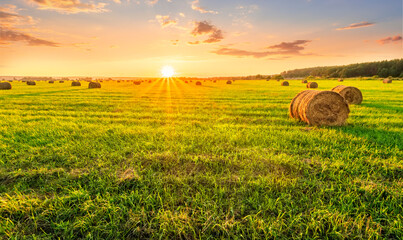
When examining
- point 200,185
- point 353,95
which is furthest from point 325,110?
point 353,95

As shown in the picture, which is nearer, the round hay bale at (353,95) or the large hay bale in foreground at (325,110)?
the large hay bale in foreground at (325,110)

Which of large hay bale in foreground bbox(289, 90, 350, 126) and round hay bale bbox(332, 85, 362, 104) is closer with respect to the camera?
large hay bale in foreground bbox(289, 90, 350, 126)

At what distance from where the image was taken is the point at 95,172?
169 inches

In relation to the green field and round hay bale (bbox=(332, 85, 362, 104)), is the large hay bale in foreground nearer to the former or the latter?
the green field

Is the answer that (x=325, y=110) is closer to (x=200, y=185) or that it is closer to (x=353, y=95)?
(x=200, y=185)

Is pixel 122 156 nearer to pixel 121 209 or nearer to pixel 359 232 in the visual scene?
pixel 121 209

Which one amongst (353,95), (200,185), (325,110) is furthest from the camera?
(353,95)

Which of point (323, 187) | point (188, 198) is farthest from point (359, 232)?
point (188, 198)

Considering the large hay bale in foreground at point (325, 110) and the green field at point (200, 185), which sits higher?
the large hay bale in foreground at point (325, 110)

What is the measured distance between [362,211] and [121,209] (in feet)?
13.4

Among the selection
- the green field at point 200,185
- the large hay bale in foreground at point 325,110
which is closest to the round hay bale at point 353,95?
the large hay bale in foreground at point 325,110

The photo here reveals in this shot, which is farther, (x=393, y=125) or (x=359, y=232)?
(x=393, y=125)

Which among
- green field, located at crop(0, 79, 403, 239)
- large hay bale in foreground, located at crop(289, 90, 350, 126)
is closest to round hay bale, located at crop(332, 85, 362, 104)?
large hay bale in foreground, located at crop(289, 90, 350, 126)

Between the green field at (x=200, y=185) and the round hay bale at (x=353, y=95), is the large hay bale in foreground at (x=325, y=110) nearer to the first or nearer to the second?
the green field at (x=200, y=185)
